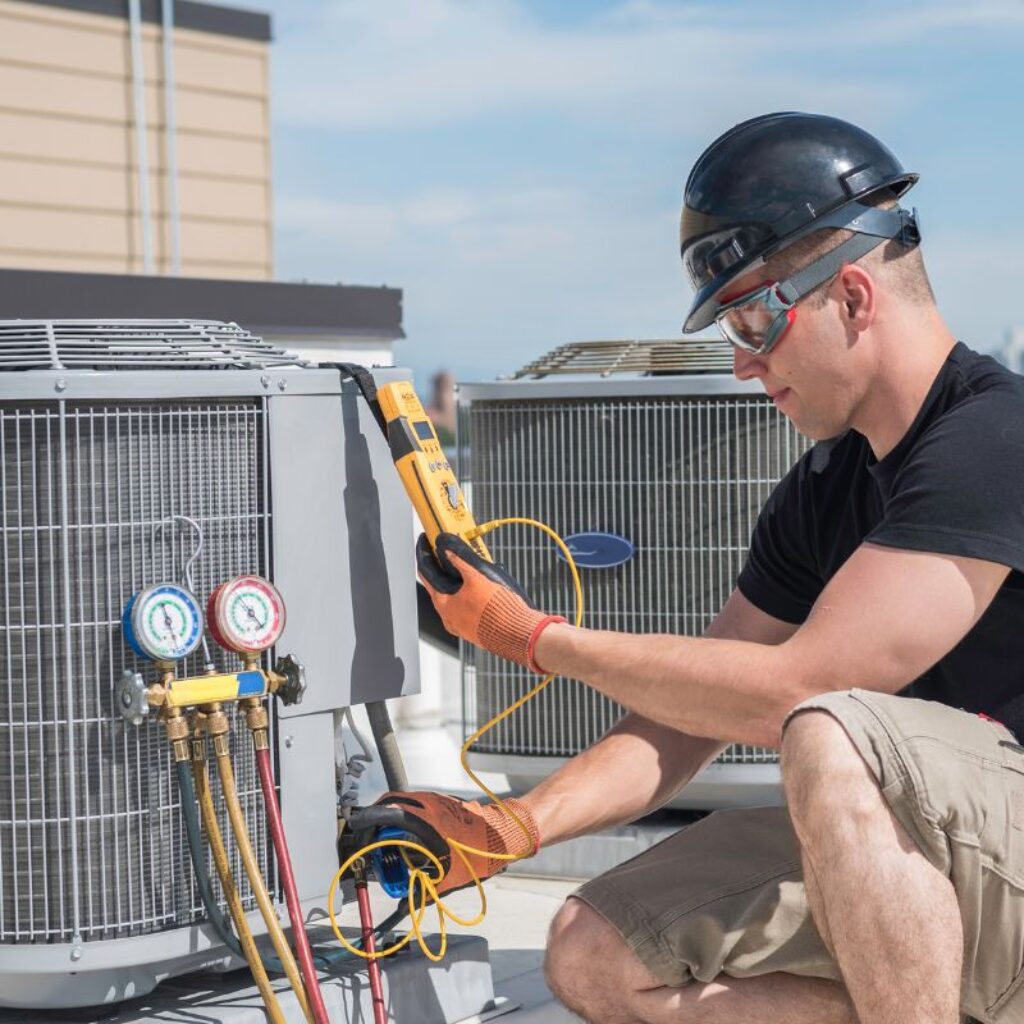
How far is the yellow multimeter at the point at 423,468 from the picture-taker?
2.78 meters

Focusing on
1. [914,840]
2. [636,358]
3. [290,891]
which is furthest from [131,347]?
[636,358]

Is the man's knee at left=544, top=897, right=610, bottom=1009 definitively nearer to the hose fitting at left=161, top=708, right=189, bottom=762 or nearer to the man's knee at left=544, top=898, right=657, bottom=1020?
the man's knee at left=544, top=898, right=657, bottom=1020

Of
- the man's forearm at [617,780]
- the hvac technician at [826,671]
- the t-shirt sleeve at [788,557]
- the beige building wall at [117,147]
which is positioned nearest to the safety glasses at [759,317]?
the hvac technician at [826,671]

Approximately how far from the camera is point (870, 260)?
258cm

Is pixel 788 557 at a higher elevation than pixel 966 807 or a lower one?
higher

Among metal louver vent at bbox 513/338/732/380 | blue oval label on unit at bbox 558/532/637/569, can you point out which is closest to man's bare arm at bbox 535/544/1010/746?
blue oval label on unit at bbox 558/532/637/569

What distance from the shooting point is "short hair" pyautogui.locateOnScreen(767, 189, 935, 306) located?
8.47 feet

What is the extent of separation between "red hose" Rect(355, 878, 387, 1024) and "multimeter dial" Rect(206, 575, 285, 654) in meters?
0.50

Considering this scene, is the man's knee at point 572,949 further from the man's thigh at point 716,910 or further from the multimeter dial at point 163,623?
the multimeter dial at point 163,623

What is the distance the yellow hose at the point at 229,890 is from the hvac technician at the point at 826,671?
1.13 ft

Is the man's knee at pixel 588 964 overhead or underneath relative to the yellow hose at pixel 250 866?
underneath

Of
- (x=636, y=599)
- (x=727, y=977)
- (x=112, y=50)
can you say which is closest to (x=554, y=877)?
(x=636, y=599)

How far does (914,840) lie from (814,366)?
2.54ft

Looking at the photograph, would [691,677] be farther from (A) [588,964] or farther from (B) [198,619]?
(B) [198,619]
